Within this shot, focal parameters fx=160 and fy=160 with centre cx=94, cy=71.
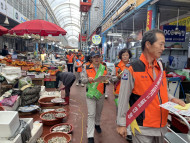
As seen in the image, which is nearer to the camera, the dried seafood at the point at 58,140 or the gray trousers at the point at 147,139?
the gray trousers at the point at 147,139

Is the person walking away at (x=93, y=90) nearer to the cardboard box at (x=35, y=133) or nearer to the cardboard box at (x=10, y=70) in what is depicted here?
the cardboard box at (x=35, y=133)

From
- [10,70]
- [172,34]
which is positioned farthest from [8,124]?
[172,34]

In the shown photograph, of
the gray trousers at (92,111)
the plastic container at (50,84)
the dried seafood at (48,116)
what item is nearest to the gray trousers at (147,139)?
the gray trousers at (92,111)

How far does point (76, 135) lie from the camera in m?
4.10

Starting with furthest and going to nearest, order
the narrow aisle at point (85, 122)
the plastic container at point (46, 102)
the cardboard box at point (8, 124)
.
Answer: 1. the plastic container at point (46, 102)
2. the narrow aisle at point (85, 122)
3. the cardboard box at point (8, 124)

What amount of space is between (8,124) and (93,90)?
183cm

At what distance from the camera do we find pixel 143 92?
75.2 inches

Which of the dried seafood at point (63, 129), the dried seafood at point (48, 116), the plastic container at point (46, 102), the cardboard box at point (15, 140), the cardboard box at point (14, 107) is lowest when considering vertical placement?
the dried seafood at point (63, 129)

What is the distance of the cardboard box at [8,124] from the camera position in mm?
2557

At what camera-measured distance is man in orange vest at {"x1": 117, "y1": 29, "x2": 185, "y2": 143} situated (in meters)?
1.90

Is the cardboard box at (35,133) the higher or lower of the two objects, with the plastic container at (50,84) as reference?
lower

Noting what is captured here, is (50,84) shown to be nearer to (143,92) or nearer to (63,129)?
(63,129)

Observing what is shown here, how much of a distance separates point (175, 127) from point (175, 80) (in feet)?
9.59

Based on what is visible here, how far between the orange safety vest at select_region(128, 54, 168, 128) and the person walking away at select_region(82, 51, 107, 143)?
5.86 ft
